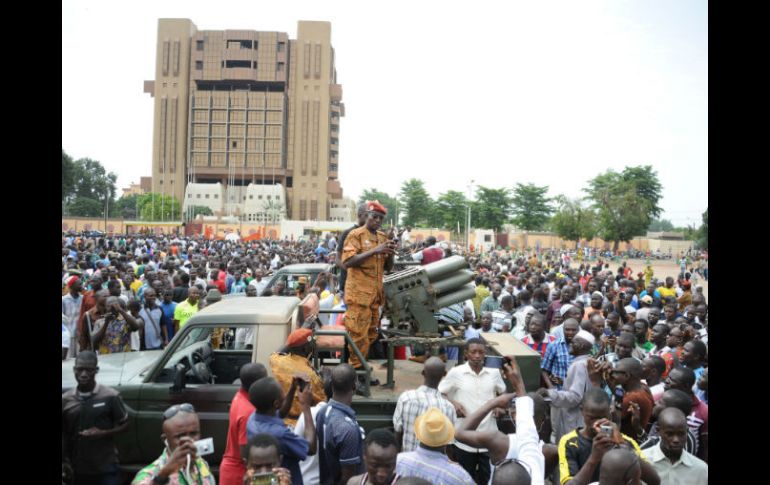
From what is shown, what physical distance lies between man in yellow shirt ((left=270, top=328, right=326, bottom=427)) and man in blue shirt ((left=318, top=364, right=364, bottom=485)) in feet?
1.59

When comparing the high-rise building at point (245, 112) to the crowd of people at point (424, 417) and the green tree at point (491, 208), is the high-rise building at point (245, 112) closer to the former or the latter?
the green tree at point (491, 208)

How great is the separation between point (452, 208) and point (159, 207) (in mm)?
46026

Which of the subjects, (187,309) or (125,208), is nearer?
(187,309)

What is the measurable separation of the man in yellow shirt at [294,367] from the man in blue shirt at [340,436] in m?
0.48

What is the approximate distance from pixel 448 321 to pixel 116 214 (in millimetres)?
100755

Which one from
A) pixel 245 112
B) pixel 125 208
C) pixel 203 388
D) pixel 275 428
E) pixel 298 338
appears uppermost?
pixel 245 112

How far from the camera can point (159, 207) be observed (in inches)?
3346

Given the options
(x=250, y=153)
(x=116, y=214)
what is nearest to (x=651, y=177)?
(x=250, y=153)

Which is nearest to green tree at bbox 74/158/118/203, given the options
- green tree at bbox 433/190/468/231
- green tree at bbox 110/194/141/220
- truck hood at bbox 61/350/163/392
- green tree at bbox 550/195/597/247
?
green tree at bbox 110/194/141/220

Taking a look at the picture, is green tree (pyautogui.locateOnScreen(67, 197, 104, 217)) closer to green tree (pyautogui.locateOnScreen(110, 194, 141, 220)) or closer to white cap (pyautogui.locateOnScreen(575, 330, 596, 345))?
green tree (pyautogui.locateOnScreen(110, 194, 141, 220))

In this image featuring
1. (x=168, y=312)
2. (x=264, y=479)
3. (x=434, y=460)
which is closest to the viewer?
(x=264, y=479)

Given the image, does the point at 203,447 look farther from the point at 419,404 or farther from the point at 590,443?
the point at 590,443

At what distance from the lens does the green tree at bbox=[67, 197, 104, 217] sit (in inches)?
3359

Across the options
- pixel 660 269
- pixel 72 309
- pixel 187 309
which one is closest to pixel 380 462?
pixel 187 309
